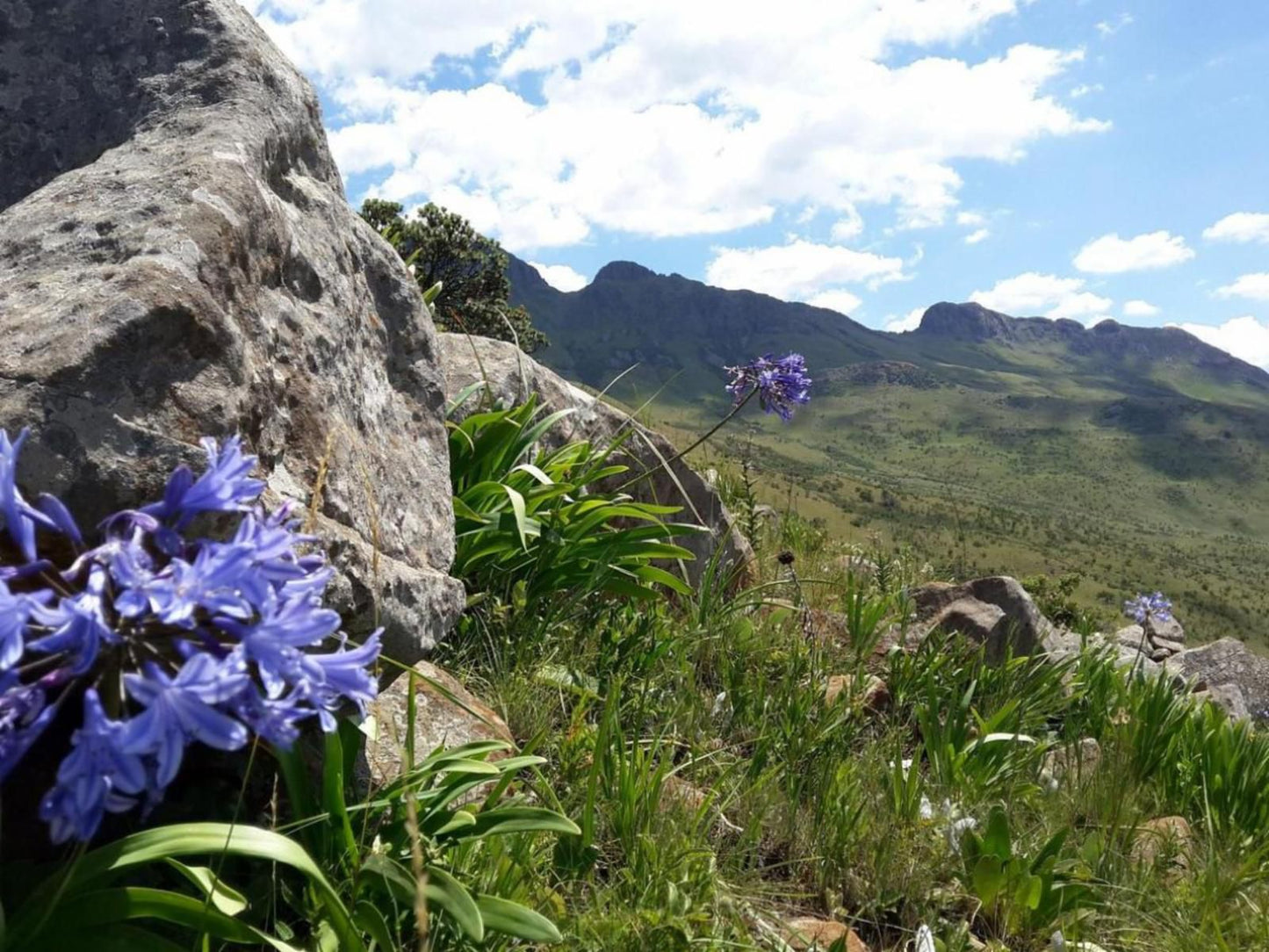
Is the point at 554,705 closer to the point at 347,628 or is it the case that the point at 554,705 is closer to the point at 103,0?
the point at 347,628

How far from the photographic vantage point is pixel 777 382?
6.59 metres

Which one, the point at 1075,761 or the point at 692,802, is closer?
the point at 692,802

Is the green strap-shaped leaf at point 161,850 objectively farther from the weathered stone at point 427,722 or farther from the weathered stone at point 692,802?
the weathered stone at point 692,802

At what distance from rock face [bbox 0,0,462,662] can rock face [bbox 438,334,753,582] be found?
1.73 metres

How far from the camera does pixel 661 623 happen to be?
5406mm

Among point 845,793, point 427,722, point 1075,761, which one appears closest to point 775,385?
point 1075,761

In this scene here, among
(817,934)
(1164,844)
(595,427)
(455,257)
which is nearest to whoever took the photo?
(817,934)

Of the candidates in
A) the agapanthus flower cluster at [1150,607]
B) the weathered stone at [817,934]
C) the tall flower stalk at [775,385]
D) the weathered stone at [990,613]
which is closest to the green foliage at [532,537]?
the tall flower stalk at [775,385]

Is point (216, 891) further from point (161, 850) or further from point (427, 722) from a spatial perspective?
point (427, 722)

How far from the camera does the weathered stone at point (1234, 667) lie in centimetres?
1305

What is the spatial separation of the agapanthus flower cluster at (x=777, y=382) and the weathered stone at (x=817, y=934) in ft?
11.5

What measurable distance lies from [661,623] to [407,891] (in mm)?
2908

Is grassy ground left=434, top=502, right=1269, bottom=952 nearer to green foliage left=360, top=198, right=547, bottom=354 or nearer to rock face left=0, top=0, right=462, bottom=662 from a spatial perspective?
rock face left=0, top=0, right=462, bottom=662

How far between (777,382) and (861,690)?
2324mm
